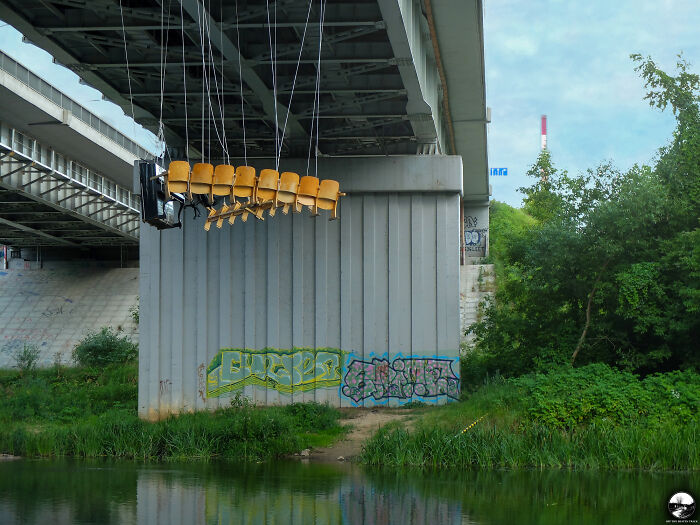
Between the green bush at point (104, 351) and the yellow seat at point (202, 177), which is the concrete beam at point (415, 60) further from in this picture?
the green bush at point (104, 351)

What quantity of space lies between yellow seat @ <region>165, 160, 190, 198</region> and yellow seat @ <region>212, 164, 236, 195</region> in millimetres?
499

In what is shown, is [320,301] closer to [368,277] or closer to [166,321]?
[368,277]

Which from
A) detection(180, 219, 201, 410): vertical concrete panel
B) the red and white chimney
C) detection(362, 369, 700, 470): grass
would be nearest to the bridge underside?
detection(180, 219, 201, 410): vertical concrete panel

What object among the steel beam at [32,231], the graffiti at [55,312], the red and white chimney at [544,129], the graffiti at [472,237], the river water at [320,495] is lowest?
the river water at [320,495]

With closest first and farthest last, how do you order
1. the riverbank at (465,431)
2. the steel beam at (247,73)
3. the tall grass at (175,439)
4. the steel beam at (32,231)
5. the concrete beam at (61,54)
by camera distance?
the steel beam at (247,73), the concrete beam at (61,54), the riverbank at (465,431), the tall grass at (175,439), the steel beam at (32,231)

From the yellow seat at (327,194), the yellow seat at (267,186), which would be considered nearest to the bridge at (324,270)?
the yellow seat at (327,194)

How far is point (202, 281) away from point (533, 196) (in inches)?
872

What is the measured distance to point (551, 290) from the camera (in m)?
24.6

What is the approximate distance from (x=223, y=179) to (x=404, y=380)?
9031mm

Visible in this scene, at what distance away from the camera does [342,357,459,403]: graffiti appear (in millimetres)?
23078

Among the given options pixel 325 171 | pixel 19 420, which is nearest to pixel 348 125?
pixel 325 171

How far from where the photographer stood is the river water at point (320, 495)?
38.8 ft

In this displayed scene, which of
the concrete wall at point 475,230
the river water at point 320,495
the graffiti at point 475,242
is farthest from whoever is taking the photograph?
the concrete wall at point 475,230

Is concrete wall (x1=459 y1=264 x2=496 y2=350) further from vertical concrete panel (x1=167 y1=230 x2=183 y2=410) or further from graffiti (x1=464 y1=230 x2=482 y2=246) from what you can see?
vertical concrete panel (x1=167 y1=230 x2=183 y2=410)
